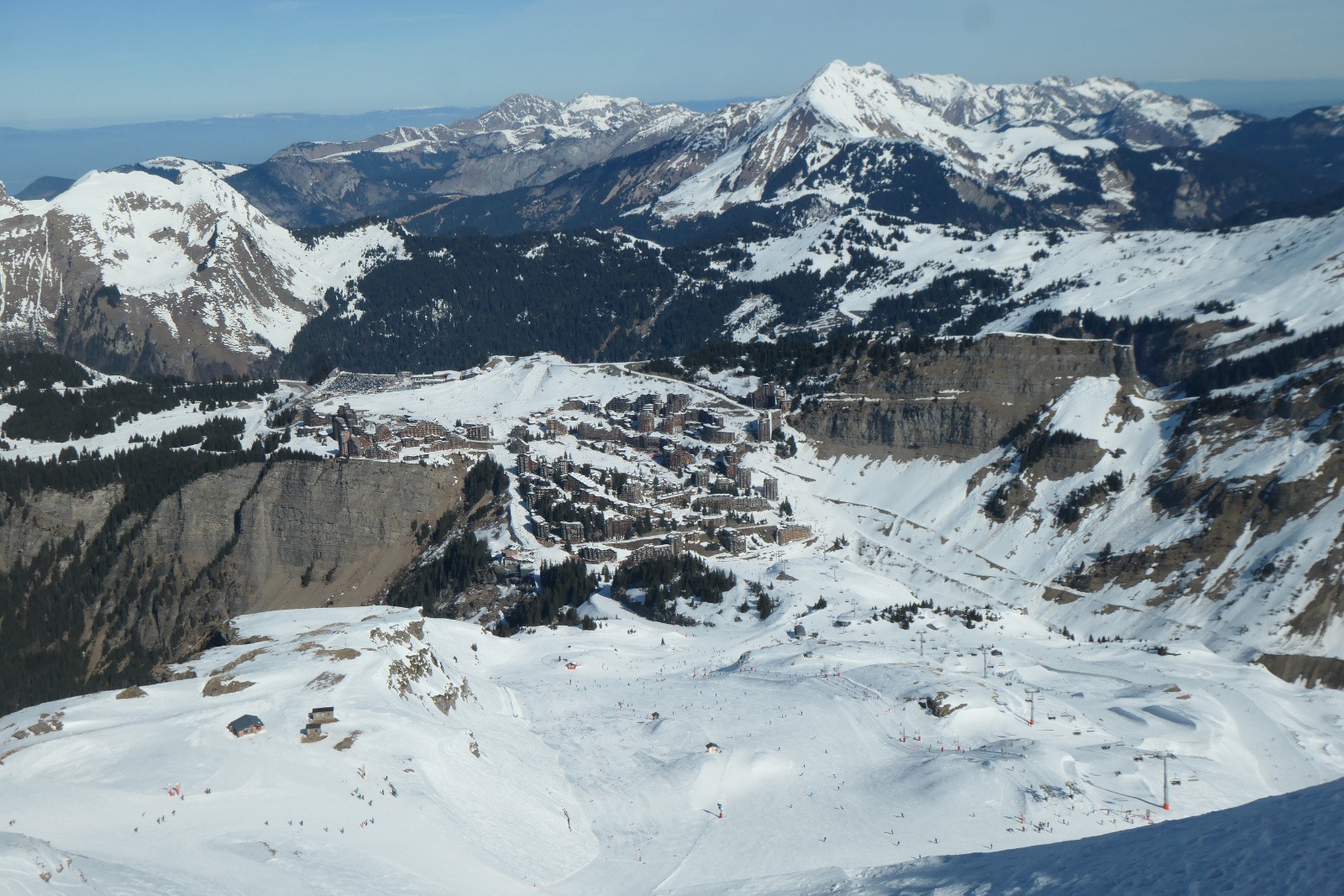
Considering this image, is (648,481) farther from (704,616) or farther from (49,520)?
(49,520)

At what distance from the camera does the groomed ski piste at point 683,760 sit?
1758 inches

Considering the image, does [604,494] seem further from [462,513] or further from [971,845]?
[971,845]

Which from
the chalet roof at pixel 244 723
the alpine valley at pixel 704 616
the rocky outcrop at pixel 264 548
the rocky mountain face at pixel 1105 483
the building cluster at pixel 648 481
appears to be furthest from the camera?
the rocky outcrop at pixel 264 548

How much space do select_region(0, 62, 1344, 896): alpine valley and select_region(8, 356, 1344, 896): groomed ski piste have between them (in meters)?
0.28

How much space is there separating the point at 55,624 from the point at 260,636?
6161cm

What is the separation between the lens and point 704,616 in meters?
105

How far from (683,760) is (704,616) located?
38.8 meters

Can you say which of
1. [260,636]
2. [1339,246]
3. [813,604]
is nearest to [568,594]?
[813,604]

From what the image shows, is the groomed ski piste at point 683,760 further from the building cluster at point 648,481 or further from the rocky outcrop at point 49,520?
the rocky outcrop at point 49,520

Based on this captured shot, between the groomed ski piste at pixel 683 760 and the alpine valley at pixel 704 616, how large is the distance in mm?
278

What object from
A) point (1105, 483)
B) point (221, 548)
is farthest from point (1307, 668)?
point (221, 548)

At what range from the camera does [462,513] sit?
129125 millimetres

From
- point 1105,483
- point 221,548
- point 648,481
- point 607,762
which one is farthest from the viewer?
point 648,481

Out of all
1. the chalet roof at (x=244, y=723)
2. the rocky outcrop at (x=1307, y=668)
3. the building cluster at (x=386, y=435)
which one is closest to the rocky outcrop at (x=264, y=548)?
the building cluster at (x=386, y=435)
